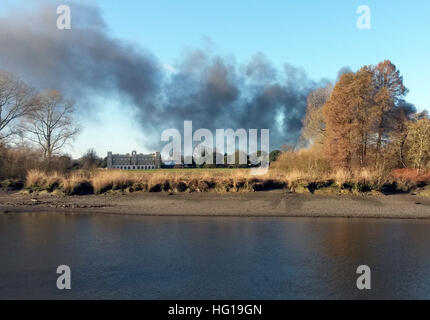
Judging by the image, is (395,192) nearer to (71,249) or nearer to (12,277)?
(71,249)

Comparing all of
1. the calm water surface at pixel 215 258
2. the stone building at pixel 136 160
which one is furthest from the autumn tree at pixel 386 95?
the stone building at pixel 136 160

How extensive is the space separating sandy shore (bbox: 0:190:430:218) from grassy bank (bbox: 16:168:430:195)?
2.83ft

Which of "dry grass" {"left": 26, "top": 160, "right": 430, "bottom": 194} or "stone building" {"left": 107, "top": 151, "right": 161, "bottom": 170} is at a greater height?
"stone building" {"left": 107, "top": 151, "right": 161, "bottom": 170}

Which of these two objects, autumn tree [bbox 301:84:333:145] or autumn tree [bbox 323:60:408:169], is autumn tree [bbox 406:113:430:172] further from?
autumn tree [bbox 301:84:333:145]

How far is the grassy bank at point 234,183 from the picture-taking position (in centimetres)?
2350

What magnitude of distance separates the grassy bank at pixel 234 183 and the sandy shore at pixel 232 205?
86cm

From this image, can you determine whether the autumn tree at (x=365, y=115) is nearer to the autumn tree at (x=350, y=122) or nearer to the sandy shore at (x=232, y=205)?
the autumn tree at (x=350, y=122)

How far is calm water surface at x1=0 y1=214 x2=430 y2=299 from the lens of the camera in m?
8.25

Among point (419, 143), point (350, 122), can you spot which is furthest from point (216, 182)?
point (419, 143)

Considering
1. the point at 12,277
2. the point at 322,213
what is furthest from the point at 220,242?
the point at 322,213

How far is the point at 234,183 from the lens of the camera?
79.0ft

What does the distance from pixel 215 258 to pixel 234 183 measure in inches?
527

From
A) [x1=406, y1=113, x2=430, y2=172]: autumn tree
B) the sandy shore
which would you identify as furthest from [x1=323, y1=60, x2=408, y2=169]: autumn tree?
the sandy shore
